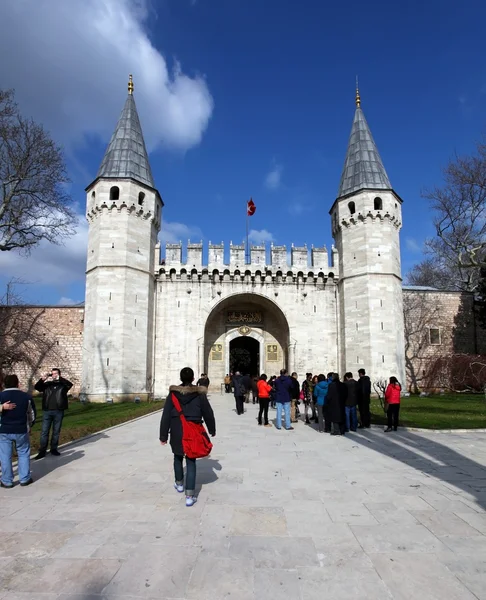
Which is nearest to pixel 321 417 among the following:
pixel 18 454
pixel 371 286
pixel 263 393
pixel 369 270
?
pixel 263 393

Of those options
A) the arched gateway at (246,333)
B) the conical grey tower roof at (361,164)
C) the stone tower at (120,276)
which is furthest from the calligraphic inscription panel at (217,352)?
the conical grey tower roof at (361,164)

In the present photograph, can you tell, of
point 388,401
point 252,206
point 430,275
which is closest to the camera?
point 388,401

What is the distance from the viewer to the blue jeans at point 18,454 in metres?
5.55

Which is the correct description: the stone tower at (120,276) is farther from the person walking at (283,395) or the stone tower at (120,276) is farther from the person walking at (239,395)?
the person walking at (283,395)

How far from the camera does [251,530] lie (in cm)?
397

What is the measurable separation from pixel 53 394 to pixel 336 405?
6.40 meters

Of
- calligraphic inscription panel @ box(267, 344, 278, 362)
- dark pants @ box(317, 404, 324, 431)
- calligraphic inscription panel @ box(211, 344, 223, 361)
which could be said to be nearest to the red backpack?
dark pants @ box(317, 404, 324, 431)

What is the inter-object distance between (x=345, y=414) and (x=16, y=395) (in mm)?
7483

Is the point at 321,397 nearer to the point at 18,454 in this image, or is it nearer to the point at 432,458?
the point at 432,458

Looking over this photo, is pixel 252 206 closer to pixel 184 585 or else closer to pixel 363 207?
pixel 363 207

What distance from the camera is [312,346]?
24.3 metres

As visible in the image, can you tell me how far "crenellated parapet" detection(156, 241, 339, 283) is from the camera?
80.0 ft

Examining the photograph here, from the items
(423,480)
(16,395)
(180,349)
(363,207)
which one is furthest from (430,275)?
(16,395)

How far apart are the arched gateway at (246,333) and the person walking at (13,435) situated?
19.5 m
